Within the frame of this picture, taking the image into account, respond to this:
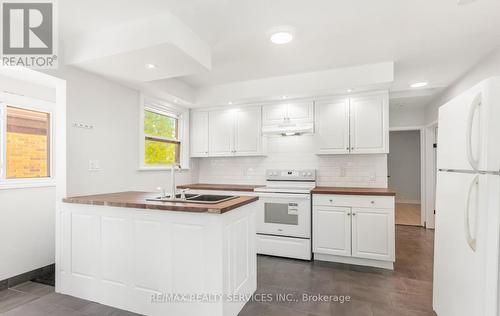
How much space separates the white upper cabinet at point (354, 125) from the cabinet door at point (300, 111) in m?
0.12

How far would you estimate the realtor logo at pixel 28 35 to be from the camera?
186 centimetres

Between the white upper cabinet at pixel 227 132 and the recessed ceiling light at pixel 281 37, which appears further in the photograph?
the white upper cabinet at pixel 227 132

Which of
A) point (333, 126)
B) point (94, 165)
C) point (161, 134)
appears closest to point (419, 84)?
point (333, 126)

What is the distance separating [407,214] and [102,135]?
22.0 ft

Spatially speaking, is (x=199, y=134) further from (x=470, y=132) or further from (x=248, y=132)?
(x=470, y=132)

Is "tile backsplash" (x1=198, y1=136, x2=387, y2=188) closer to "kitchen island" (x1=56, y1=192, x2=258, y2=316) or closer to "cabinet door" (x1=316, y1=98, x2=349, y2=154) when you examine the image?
"cabinet door" (x1=316, y1=98, x2=349, y2=154)

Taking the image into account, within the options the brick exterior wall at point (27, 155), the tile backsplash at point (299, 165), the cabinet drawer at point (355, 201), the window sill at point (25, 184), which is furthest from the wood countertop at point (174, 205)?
the tile backsplash at point (299, 165)

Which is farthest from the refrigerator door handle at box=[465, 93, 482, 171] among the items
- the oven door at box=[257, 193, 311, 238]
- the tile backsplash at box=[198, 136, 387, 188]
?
the tile backsplash at box=[198, 136, 387, 188]

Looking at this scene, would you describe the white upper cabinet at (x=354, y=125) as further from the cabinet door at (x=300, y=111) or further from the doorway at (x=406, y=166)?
the doorway at (x=406, y=166)

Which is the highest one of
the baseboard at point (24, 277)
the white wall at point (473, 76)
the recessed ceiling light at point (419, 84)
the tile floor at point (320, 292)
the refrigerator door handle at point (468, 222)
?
the recessed ceiling light at point (419, 84)

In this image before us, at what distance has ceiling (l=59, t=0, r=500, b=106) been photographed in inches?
72.6

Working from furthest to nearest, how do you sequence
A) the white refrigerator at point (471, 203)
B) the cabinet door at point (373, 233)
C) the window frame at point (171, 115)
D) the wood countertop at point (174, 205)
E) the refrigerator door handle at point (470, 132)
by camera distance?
the window frame at point (171, 115), the cabinet door at point (373, 233), the wood countertop at point (174, 205), the refrigerator door handle at point (470, 132), the white refrigerator at point (471, 203)

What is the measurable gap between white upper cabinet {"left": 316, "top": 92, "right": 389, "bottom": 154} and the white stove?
0.81m

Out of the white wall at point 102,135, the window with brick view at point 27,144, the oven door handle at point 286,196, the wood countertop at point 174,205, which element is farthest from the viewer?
the oven door handle at point 286,196
